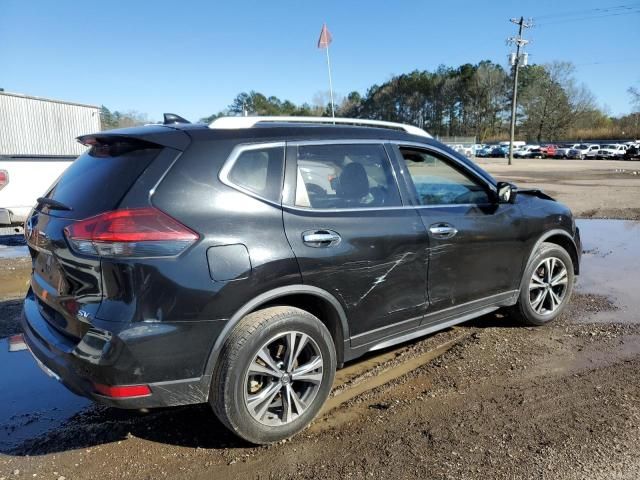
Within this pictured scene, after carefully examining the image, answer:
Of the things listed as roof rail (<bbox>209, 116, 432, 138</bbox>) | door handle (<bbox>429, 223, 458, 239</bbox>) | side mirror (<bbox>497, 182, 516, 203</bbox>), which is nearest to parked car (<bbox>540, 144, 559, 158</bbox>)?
side mirror (<bbox>497, 182, 516, 203</bbox>)

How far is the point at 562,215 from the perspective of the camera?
467cm

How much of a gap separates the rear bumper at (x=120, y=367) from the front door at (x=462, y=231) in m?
1.81

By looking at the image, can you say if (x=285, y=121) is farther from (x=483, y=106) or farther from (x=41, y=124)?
(x=483, y=106)

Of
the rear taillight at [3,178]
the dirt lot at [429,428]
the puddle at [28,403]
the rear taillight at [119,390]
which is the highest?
the rear taillight at [3,178]

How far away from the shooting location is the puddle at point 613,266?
17.1 feet

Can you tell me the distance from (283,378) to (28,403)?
6.22 ft

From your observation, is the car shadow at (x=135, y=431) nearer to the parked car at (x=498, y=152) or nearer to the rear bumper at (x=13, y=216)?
the rear bumper at (x=13, y=216)

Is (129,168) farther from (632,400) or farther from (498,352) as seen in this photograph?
(632,400)

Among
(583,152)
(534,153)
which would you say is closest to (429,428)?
(583,152)

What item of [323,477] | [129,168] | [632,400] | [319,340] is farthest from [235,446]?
[632,400]

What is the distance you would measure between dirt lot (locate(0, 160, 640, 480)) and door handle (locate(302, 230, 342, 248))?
114 centimetres

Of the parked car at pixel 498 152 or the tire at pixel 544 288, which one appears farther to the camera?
the parked car at pixel 498 152

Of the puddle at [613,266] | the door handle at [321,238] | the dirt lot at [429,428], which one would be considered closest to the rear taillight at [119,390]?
the dirt lot at [429,428]

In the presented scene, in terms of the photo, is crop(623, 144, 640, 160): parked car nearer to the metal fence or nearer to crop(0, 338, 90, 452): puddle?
the metal fence
